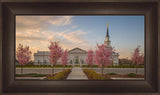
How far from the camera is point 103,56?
350 cm

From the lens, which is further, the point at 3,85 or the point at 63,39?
the point at 63,39

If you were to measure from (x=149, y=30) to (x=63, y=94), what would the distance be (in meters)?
1.84

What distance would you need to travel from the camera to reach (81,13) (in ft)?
5.99

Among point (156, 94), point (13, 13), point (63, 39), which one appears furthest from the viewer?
point (63, 39)

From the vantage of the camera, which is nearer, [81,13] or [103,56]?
[81,13]

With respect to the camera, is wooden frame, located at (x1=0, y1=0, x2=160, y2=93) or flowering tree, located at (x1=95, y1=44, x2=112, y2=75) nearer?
wooden frame, located at (x1=0, y1=0, x2=160, y2=93)

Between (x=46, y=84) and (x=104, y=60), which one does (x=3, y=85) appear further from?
(x=104, y=60)

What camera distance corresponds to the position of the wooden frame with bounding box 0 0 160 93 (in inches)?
68.5

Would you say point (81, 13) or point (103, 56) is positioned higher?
point (81, 13)

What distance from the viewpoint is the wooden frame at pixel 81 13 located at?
68.5 inches

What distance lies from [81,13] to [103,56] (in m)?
2.06

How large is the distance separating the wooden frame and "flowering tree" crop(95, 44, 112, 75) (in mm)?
1391

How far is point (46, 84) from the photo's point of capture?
1751 mm

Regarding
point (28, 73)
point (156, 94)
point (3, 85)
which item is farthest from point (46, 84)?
point (156, 94)
